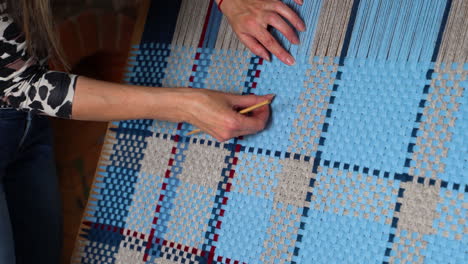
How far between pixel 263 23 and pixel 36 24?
513 mm

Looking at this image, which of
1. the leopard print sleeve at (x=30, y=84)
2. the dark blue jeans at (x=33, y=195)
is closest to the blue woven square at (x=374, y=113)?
the leopard print sleeve at (x=30, y=84)

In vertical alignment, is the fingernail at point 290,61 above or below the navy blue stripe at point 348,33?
below

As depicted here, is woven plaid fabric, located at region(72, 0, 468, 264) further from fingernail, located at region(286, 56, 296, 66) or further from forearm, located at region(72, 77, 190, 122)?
forearm, located at region(72, 77, 190, 122)

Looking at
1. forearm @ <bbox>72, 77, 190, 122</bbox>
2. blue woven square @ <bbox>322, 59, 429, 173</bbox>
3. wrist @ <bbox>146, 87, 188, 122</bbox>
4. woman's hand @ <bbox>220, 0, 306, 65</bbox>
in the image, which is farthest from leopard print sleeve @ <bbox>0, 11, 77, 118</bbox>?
blue woven square @ <bbox>322, 59, 429, 173</bbox>

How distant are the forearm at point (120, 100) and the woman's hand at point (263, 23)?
8.1 inches

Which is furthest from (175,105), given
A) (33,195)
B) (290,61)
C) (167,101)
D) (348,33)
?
(33,195)

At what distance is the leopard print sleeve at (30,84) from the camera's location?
99 cm

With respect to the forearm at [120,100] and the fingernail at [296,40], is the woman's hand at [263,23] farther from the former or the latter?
the forearm at [120,100]

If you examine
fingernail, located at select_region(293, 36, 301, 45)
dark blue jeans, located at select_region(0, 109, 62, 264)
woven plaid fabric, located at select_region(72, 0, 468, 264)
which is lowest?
dark blue jeans, located at select_region(0, 109, 62, 264)

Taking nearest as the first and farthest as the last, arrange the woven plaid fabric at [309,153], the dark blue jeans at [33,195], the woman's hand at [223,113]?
the woven plaid fabric at [309,153] → the woman's hand at [223,113] → the dark blue jeans at [33,195]

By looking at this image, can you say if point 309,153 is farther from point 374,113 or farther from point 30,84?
point 30,84

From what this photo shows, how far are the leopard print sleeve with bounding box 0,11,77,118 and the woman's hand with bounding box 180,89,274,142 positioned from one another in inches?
10.2

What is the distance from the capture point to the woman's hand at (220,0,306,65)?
1076 mm

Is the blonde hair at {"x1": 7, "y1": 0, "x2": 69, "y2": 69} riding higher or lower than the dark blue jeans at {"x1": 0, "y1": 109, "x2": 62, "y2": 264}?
higher
